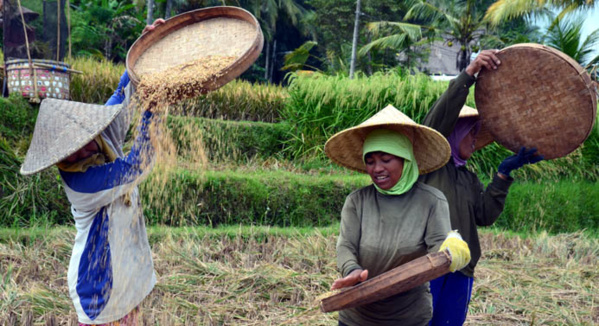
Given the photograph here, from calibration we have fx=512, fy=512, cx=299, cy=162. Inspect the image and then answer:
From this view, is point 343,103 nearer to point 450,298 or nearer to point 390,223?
point 450,298

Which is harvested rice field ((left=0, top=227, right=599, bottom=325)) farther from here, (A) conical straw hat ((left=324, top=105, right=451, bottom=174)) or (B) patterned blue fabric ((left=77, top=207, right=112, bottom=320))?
(A) conical straw hat ((left=324, top=105, right=451, bottom=174))

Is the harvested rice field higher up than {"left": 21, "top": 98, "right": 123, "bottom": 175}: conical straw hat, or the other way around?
{"left": 21, "top": 98, "right": 123, "bottom": 175}: conical straw hat

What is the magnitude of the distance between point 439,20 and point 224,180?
13175 mm

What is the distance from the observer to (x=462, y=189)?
2.27 metres

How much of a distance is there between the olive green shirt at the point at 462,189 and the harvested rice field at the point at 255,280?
4.14 feet

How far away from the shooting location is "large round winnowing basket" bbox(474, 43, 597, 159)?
2.15 meters

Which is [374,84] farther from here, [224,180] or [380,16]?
[380,16]

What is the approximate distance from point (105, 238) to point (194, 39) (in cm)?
127

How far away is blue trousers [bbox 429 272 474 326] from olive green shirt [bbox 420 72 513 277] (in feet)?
0.17

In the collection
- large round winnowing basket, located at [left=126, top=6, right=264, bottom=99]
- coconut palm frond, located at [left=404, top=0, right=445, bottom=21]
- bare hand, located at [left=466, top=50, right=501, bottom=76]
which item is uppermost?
bare hand, located at [left=466, top=50, right=501, bottom=76]

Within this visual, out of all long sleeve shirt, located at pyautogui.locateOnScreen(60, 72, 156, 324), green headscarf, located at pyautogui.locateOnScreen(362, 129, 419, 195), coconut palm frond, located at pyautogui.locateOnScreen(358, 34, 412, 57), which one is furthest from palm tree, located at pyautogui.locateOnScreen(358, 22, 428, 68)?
long sleeve shirt, located at pyautogui.locateOnScreen(60, 72, 156, 324)

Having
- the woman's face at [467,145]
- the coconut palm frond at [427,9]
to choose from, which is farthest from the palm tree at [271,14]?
the woman's face at [467,145]

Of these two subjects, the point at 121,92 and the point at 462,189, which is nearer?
the point at 462,189

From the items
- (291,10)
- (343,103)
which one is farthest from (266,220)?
(291,10)
